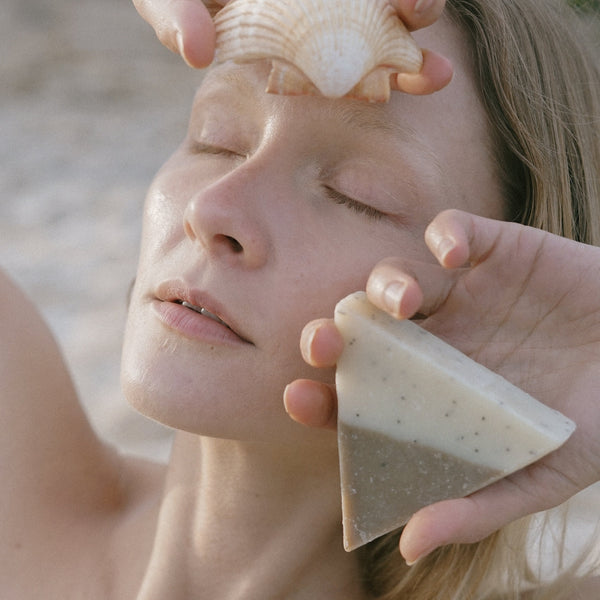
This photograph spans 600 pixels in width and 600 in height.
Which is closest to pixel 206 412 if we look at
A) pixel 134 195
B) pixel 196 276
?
pixel 196 276

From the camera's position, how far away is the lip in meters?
1.29

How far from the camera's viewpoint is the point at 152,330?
1358mm

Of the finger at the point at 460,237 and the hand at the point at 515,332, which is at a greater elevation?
the finger at the point at 460,237

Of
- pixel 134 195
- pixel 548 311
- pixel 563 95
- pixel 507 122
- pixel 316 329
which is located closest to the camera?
pixel 316 329

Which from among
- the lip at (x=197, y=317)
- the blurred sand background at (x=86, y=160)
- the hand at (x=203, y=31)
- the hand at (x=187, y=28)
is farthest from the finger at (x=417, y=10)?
the blurred sand background at (x=86, y=160)

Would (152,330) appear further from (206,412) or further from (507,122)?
(507,122)

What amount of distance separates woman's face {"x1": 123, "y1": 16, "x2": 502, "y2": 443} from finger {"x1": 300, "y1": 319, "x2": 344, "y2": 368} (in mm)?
119

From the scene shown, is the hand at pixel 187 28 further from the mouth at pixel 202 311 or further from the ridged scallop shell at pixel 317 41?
the mouth at pixel 202 311

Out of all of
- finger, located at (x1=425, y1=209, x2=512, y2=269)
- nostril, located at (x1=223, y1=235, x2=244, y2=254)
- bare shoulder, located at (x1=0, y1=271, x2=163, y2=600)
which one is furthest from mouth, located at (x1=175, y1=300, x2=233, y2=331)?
bare shoulder, located at (x1=0, y1=271, x2=163, y2=600)

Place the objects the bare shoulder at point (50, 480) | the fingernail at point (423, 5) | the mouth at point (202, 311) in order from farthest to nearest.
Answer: the bare shoulder at point (50, 480) → the mouth at point (202, 311) → the fingernail at point (423, 5)

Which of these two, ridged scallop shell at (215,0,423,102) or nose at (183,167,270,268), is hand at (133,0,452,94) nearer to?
ridged scallop shell at (215,0,423,102)

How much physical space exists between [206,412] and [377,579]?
65 centimetres

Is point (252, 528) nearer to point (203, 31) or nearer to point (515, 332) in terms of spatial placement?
point (515, 332)

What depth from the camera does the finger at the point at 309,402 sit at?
4.02 ft
